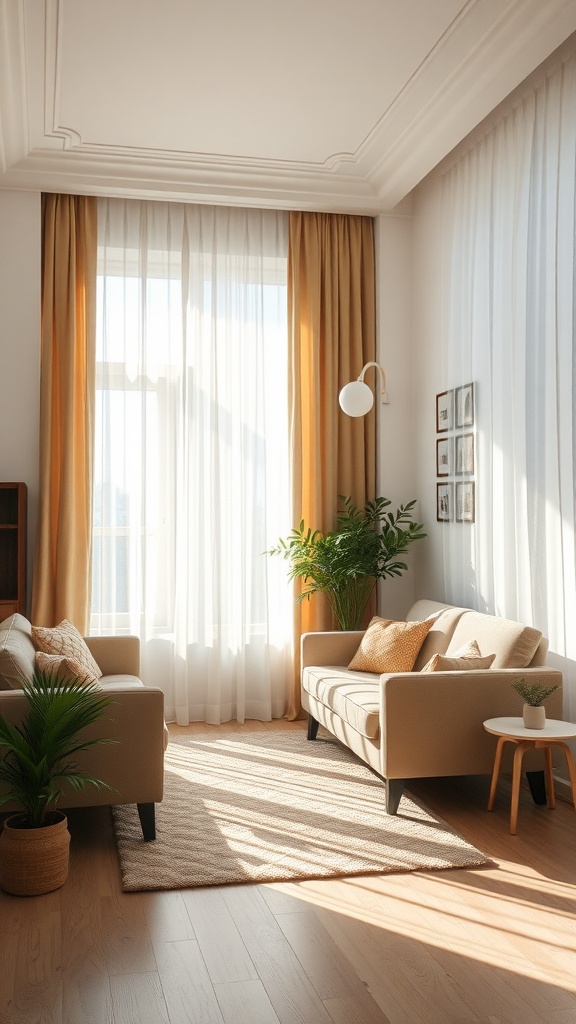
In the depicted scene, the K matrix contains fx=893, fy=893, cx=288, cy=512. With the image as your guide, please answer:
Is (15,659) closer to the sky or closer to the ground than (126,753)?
closer to the sky

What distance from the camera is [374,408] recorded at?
6.02 meters

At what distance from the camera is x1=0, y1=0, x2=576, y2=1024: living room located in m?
2.43

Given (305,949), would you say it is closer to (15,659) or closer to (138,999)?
(138,999)

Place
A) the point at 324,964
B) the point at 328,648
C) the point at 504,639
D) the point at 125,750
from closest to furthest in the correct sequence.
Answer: the point at 324,964, the point at 125,750, the point at 504,639, the point at 328,648

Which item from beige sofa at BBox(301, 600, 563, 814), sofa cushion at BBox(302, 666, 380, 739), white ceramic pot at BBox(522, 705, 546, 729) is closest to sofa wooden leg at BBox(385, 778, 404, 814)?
beige sofa at BBox(301, 600, 563, 814)

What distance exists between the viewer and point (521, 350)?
442 centimetres

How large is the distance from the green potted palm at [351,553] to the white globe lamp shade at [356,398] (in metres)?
0.78

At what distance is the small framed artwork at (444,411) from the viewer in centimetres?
534

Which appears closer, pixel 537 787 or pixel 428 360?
pixel 537 787

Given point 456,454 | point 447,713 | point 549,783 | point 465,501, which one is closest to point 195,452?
point 456,454

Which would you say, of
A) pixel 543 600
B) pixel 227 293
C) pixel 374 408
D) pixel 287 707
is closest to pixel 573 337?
pixel 543 600

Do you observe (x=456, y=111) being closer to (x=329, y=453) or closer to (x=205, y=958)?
(x=329, y=453)

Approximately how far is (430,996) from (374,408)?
4163 mm

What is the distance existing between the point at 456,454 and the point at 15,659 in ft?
9.53
